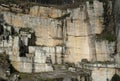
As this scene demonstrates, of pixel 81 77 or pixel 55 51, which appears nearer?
A: pixel 81 77

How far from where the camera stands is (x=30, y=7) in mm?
50938

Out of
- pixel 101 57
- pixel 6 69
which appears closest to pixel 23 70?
pixel 6 69

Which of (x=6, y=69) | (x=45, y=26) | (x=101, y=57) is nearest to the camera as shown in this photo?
(x=6, y=69)

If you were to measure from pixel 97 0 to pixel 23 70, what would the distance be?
46.5 ft

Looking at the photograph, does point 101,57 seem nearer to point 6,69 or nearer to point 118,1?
point 118,1

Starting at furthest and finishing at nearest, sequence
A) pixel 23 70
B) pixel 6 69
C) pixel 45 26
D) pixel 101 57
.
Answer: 1. pixel 45 26
2. pixel 101 57
3. pixel 23 70
4. pixel 6 69

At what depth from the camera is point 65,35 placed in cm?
4831

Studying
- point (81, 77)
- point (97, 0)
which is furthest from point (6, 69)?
point (97, 0)

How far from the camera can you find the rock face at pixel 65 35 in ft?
147

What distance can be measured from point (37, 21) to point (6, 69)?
1029cm

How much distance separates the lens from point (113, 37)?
149 ft

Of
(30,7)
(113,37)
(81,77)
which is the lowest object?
(81,77)

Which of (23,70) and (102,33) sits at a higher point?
(102,33)

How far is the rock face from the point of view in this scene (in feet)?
147
